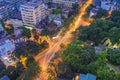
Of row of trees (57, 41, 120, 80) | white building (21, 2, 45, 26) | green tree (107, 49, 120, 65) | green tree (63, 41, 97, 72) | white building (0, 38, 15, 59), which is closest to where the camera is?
row of trees (57, 41, 120, 80)

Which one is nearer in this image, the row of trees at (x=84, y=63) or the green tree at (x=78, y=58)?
the row of trees at (x=84, y=63)

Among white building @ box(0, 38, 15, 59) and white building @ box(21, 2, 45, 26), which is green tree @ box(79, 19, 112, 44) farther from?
white building @ box(0, 38, 15, 59)

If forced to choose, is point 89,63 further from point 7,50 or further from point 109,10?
point 109,10

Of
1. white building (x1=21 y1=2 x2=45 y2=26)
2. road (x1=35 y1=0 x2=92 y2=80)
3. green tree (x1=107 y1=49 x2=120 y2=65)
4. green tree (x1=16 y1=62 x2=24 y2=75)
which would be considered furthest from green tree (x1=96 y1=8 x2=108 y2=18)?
green tree (x1=16 y1=62 x2=24 y2=75)

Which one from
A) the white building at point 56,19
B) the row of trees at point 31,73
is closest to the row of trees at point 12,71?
the row of trees at point 31,73

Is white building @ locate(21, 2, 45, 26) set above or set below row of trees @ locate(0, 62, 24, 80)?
above

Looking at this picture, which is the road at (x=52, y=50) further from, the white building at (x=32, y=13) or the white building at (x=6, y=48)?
the white building at (x=32, y=13)
